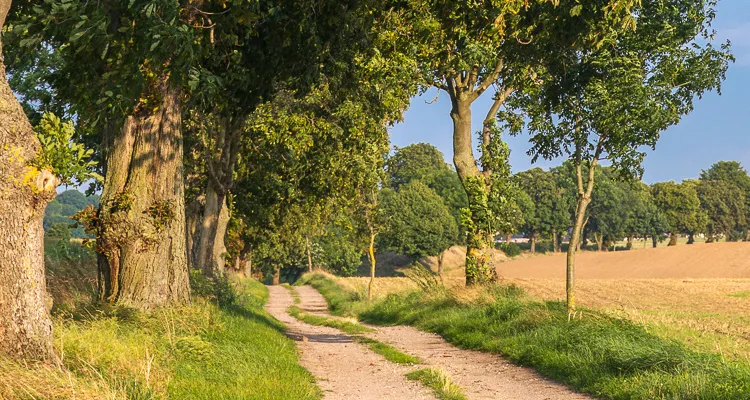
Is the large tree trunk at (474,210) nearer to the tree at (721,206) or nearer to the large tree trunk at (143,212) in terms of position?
the large tree trunk at (143,212)

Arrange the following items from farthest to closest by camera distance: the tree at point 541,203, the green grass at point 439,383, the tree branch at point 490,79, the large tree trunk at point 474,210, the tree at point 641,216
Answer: the tree at point 641,216 → the tree at point 541,203 → the tree branch at point 490,79 → the large tree trunk at point 474,210 → the green grass at point 439,383

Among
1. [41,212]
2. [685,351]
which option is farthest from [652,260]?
[41,212]

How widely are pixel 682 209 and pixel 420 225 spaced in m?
55.5

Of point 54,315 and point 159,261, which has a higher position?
point 159,261

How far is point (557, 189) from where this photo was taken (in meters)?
128

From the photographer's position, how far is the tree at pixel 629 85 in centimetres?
1758

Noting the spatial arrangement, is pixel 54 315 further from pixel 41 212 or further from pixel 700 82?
pixel 700 82

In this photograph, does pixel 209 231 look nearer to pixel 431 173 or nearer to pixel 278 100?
pixel 278 100

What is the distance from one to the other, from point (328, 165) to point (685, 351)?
66.5 feet

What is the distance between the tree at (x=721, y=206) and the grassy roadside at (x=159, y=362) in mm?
127635

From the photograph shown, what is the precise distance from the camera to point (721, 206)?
127 m

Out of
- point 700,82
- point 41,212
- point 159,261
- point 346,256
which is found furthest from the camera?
point 346,256

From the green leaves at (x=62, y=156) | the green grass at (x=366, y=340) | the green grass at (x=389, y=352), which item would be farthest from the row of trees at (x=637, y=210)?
the green leaves at (x=62, y=156)

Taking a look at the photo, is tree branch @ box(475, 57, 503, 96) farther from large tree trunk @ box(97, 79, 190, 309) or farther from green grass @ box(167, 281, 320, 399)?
green grass @ box(167, 281, 320, 399)
